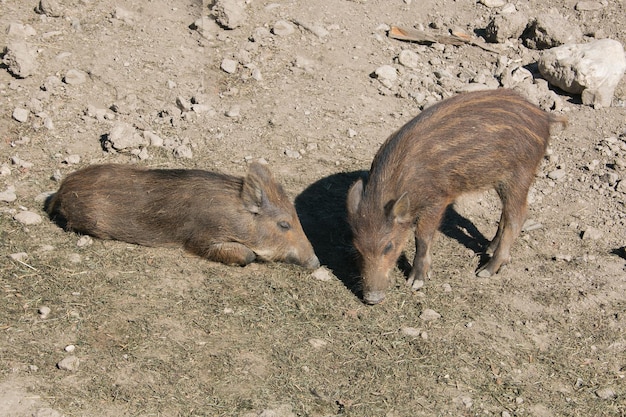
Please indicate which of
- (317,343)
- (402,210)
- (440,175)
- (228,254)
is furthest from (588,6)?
(317,343)

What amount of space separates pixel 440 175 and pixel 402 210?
462 millimetres

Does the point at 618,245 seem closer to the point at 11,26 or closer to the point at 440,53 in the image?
the point at 440,53

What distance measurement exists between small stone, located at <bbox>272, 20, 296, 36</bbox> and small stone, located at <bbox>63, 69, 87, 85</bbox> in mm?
1997

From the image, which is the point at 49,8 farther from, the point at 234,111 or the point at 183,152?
the point at 183,152

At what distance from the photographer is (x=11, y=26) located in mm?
7695

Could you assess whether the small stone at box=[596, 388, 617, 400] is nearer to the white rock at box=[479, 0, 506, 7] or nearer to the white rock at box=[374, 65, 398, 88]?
the white rock at box=[374, 65, 398, 88]

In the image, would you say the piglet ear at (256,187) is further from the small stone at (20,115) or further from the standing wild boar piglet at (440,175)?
the small stone at (20,115)

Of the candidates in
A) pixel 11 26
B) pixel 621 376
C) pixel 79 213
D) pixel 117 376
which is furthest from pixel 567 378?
pixel 11 26

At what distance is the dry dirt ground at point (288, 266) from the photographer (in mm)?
4648

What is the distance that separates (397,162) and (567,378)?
184 centimetres

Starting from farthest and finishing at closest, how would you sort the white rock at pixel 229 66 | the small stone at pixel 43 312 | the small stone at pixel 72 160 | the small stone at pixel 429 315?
the white rock at pixel 229 66, the small stone at pixel 72 160, the small stone at pixel 429 315, the small stone at pixel 43 312

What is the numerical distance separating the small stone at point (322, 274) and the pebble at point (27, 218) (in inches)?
83.0

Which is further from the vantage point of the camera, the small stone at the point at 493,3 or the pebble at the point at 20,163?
the small stone at the point at 493,3

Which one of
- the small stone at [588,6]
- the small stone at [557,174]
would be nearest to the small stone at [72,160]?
the small stone at [557,174]
